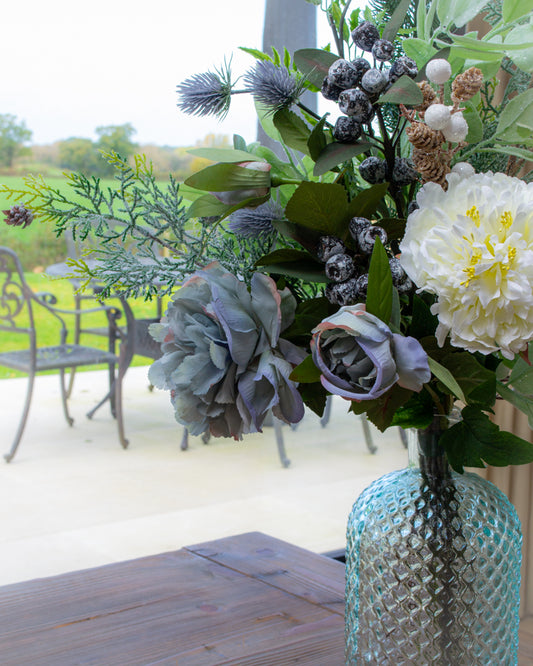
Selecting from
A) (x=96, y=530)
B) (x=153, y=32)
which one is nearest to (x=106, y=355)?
(x=96, y=530)

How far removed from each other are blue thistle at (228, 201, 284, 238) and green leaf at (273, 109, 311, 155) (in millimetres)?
39

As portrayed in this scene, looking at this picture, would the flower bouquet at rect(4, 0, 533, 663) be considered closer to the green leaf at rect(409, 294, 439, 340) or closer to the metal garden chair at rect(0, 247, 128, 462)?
the green leaf at rect(409, 294, 439, 340)

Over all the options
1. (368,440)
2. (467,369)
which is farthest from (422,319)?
(368,440)

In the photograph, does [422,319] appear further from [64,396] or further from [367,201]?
[64,396]

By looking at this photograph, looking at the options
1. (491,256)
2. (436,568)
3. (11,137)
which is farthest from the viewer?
(11,137)

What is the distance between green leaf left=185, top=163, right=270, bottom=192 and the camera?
1.36 feet

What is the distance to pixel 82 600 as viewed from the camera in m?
0.71

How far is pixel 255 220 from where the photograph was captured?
1.45 ft

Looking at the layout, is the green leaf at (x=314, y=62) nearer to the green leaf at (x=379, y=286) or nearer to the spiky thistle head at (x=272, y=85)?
the spiky thistle head at (x=272, y=85)

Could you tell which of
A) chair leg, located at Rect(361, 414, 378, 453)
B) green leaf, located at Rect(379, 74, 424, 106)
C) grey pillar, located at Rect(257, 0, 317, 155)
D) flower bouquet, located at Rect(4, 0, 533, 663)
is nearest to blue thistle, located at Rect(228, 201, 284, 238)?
flower bouquet, located at Rect(4, 0, 533, 663)

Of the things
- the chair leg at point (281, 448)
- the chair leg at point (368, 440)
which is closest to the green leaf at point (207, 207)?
the chair leg at point (281, 448)

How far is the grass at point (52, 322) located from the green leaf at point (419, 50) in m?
2.19

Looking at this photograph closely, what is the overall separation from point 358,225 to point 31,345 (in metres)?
2.44

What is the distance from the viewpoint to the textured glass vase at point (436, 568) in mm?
502
